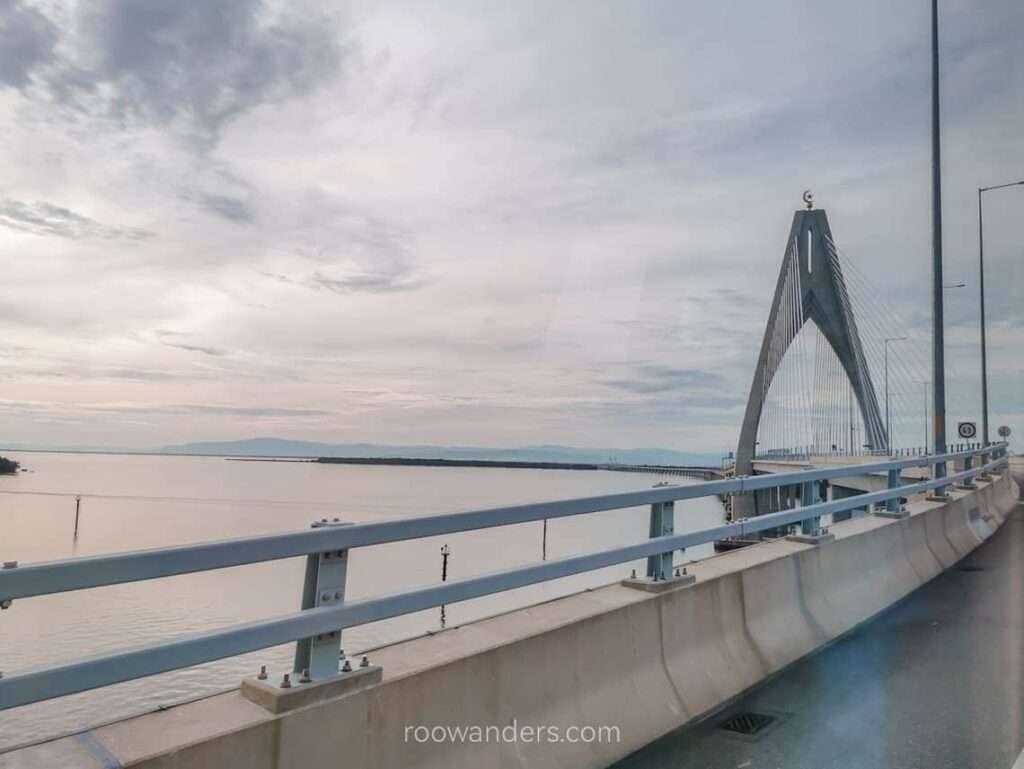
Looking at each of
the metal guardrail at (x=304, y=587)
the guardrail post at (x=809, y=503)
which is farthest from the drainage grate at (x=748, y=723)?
the guardrail post at (x=809, y=503)

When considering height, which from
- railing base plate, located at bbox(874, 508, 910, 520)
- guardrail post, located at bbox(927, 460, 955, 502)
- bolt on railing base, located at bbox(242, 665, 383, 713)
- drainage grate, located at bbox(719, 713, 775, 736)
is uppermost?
guardrail post, located at bbox(927, 460, 955, 502)

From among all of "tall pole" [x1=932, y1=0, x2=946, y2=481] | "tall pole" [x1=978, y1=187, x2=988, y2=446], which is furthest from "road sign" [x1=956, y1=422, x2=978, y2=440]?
"tall pole" [x1=932, y1=0, x2=946, y2=481]

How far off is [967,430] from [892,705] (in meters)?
29.4

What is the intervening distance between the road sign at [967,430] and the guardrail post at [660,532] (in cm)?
2967

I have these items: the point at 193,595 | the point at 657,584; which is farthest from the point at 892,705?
the point at 193,595

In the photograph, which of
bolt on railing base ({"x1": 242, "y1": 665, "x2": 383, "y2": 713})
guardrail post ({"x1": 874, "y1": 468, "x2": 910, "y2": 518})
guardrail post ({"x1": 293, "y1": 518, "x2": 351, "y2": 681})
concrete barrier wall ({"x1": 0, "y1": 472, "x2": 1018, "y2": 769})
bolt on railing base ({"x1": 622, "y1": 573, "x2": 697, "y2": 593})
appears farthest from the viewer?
guardrail post ({"x1": 874, "y1": 468, "x2": 910, "y2": 518})

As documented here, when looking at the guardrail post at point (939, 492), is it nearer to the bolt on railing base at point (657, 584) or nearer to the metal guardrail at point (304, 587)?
the bolt on railing base at point (657, 584)

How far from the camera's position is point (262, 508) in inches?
5482

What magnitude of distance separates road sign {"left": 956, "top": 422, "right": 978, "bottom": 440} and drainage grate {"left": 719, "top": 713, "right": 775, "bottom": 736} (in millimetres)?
29873

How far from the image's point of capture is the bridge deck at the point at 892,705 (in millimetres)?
4320

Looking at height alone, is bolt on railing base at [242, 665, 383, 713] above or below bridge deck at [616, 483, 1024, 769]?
above

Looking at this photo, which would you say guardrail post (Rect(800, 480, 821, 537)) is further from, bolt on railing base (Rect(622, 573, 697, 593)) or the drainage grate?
the drainage grate

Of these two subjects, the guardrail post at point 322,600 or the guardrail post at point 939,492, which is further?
the guardrail post at point 939,492

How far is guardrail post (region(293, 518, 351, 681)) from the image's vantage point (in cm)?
317
